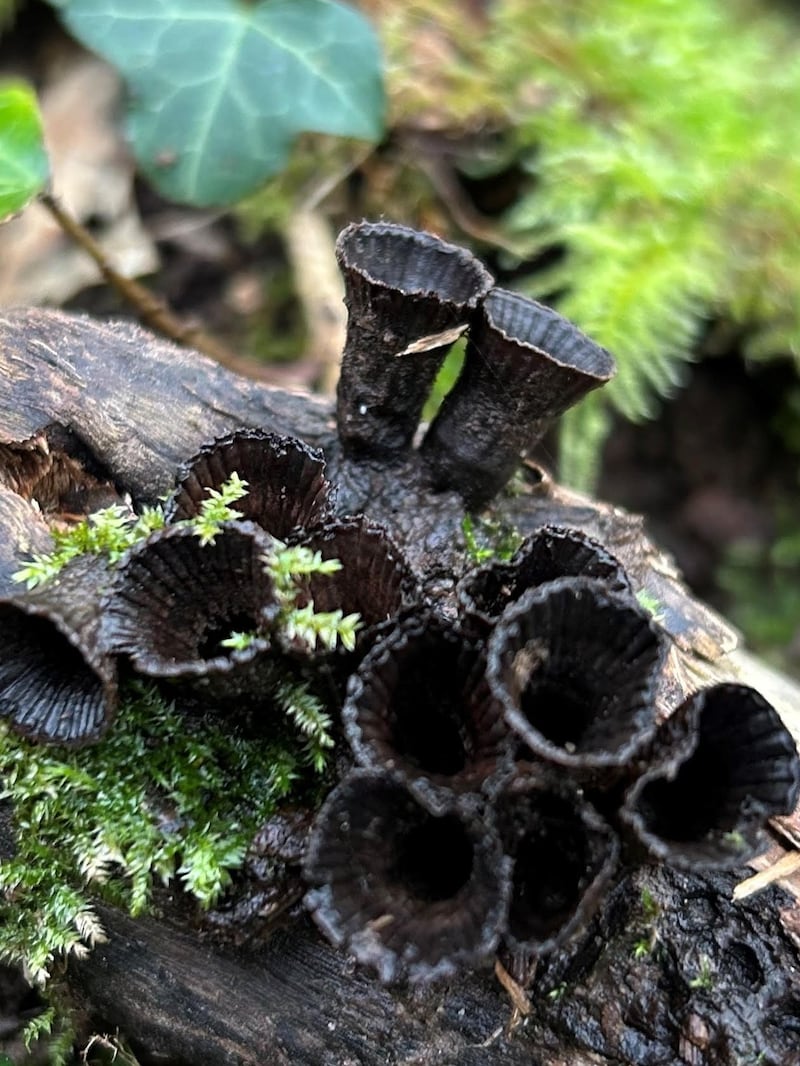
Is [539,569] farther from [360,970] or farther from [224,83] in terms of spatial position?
[224,83]

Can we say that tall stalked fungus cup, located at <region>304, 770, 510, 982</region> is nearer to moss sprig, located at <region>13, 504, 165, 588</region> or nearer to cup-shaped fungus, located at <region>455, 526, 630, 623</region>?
cup-shaped fungus, located at <region>455, 526, 630, 623</region>

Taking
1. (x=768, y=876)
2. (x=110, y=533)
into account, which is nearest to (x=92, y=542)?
(x=110, y=533)

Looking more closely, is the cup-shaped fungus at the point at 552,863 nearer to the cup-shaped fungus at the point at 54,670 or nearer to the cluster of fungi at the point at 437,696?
the cluster of fungi at the point at 437,696

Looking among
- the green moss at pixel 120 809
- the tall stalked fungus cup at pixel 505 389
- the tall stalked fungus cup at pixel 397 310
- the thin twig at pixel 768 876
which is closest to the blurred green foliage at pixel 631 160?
the tall stalked fungus cup at pixel 505 389

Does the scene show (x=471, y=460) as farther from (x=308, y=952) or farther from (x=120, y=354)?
(x=308, y=952)

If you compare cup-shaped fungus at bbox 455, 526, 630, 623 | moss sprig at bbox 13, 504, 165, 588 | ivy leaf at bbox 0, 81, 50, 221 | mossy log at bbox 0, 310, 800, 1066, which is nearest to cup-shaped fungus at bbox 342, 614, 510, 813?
cup-shaped fungus at bbox 455, 526, 630, 623

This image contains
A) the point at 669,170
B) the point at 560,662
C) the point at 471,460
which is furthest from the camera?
the point at 669,170

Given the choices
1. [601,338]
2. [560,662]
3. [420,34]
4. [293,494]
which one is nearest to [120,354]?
[293,494]
